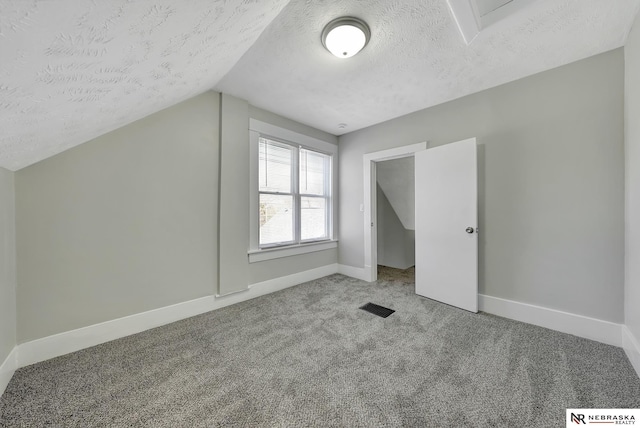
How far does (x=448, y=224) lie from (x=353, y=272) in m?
1.69

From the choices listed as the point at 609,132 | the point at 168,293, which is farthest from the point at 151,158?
the point at 609,132

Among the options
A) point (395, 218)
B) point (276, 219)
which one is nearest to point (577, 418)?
point (276, 219)

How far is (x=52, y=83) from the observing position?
2.87 feet

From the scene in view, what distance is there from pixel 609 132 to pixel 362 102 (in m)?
2.20

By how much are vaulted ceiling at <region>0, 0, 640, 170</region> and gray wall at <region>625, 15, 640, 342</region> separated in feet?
0.78

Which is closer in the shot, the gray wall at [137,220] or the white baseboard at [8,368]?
the white baseboard at [8,368]

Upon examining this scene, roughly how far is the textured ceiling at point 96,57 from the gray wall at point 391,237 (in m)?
3.78

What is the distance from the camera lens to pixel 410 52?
6.42ft

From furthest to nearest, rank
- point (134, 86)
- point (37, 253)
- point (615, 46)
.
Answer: point (615, 46)
point (37, 253)
point (134, 86)

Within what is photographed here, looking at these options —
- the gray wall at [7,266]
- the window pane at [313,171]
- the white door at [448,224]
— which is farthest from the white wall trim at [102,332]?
the white door at [448,224]

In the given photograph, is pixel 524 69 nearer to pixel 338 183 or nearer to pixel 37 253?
pixel 338 183

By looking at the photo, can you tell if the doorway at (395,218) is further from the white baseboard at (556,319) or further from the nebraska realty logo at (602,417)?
the nebraska realty logo at (602,417)

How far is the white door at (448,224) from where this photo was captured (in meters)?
2.56

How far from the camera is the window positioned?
321 centimetres
